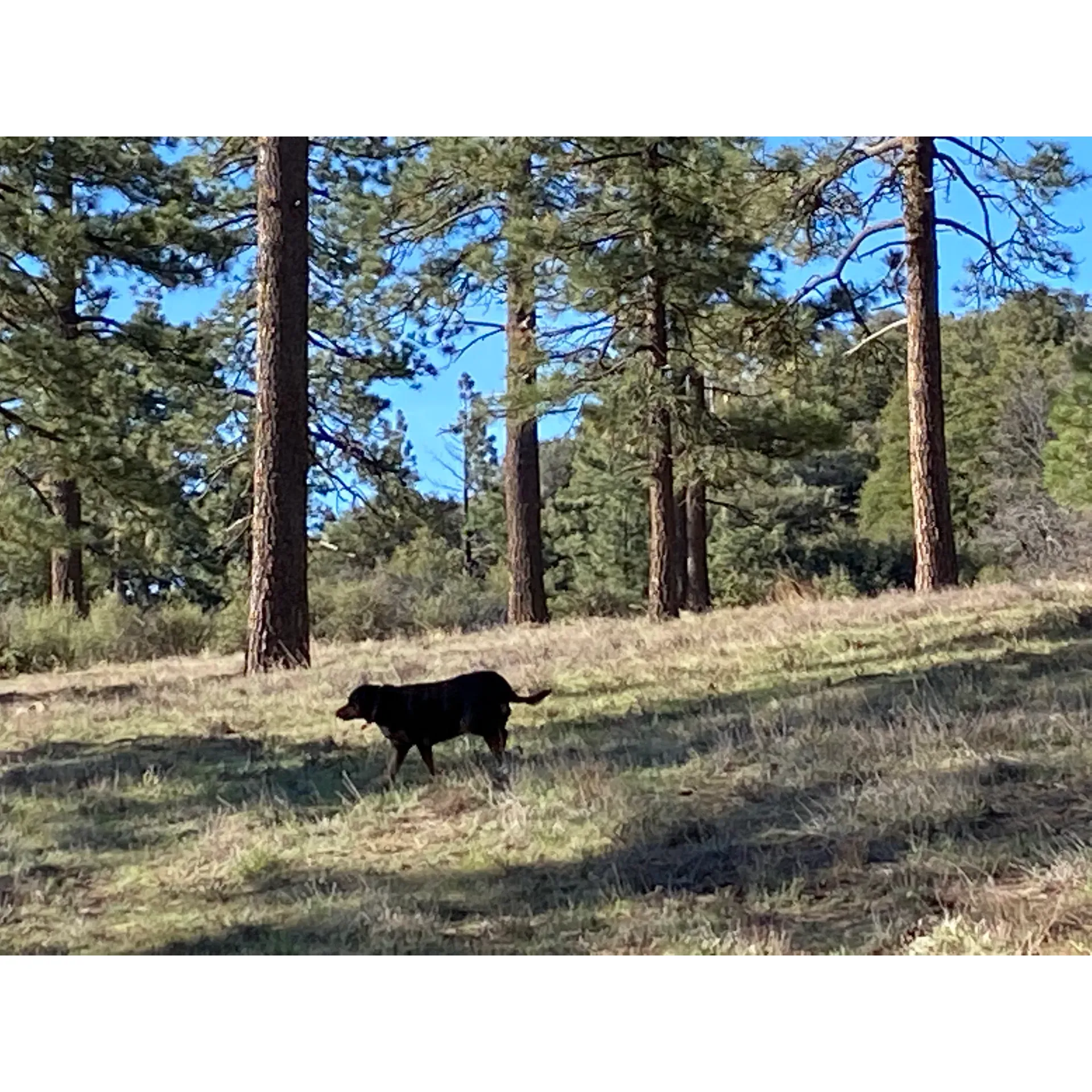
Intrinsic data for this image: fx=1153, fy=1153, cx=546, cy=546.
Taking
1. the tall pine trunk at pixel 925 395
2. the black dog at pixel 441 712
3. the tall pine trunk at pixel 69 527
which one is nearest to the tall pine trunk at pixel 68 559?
the tall pine trunk at pixel 69 527

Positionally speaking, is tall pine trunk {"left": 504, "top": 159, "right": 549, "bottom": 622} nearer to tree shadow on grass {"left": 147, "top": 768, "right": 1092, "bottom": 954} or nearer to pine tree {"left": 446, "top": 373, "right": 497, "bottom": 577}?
pine tree {"left": 446, "top": 373, "right": 497, "bottom": 577}

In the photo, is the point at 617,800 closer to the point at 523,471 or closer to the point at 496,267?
the point at 523,471

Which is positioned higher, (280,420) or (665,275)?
(665,275)

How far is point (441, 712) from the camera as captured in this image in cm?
390

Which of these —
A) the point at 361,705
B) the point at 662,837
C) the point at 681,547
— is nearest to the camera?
the point at 662,837

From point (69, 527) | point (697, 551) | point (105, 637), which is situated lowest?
point (105, 637)

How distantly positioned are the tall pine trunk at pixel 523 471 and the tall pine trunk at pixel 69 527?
183cm

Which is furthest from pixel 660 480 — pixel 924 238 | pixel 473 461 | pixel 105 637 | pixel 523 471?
pixel 105 637

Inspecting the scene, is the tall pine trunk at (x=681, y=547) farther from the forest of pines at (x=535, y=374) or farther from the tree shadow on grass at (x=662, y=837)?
the tree shadow on grass at (x=662, y=837)

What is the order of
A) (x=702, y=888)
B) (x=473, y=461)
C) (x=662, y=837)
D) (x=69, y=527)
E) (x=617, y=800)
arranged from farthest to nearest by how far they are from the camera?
1. (x=69, y=527)
2. (x=473, y=461)
3. (x=617, y=800)
4. (x=662, y=837)
5. (x=702, y=888)

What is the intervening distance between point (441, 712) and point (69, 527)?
2.25 m

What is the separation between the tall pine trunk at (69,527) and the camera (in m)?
4.71
